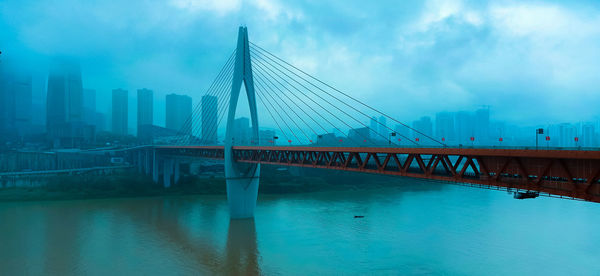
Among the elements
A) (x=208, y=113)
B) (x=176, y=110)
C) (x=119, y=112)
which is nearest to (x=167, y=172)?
(x=208, y=113)

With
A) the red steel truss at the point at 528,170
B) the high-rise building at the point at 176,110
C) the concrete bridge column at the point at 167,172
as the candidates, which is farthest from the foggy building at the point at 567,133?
the high-rise building at the point at 176,110

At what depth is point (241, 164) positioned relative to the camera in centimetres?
2756

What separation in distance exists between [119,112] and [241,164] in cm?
7358

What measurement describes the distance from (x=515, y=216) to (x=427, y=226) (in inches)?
310

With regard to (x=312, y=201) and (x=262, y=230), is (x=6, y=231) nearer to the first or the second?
(x=262, y=230)

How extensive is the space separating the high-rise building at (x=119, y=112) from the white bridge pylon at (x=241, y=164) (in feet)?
236

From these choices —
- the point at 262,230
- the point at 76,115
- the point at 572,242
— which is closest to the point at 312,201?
the point at 262,230

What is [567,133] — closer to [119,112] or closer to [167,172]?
[167,172]

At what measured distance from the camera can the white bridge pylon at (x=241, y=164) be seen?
2631 cm

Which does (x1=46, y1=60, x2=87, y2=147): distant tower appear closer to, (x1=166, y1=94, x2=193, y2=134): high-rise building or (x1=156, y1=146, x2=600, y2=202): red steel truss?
(x1=166, y1=94, x2=193, y2=134): high-rise building

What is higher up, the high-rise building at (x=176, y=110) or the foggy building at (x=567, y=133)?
the high-rise building at (x=176, y=110)

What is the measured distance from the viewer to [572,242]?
64.1 ft

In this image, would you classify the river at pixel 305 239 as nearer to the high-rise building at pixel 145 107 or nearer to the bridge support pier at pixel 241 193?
the bridge support pier at pixel 241 193

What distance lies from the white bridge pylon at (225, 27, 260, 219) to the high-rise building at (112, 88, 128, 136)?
236 feet
